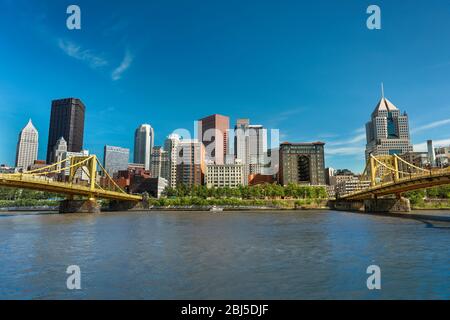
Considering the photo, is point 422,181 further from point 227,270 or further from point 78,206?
point 78,206

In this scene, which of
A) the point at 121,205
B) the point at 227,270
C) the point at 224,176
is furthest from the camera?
the point at 224,176

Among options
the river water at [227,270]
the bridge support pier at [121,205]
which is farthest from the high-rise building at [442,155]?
the river water at [227,270]

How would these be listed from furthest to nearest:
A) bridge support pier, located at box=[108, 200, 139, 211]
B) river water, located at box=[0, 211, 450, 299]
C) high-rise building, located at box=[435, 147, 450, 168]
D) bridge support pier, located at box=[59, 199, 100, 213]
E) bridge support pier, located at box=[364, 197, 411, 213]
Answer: high-rise building, located at box=[435, 147, 450, 168] < bridge support pier, located at box=[108, 200, 139, 211] < bridge support pier, located at box=[59, 199, 100, 213] < bridge support pier, located at box=[364, 197, 411, 213] < river water, located at box=[0, 211, 450, 299]

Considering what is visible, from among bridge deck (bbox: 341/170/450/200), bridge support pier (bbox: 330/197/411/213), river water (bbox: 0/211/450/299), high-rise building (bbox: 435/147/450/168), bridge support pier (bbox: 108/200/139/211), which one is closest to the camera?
river water (bbox: 0/211/450/299)

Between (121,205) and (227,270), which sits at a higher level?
(121,205)

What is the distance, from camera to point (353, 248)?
20578mm

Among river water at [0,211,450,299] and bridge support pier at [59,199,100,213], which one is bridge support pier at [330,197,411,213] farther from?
bridge support pier at [59,199,100,213]

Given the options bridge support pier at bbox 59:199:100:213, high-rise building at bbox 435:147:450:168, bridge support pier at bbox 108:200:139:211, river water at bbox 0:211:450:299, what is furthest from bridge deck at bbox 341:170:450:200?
high-rise building at bbox 435:147:450:168

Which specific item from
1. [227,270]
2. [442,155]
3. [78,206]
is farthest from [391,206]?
[442,155]

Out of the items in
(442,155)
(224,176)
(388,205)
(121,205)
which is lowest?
(121,205)

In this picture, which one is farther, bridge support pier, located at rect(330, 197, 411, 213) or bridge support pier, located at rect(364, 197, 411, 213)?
bridge support pier, located at rect(330, 197, 411, 213)

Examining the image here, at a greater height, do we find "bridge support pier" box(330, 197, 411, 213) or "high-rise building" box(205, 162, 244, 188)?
"high-rise building" box(205, 162, 244, 188)
